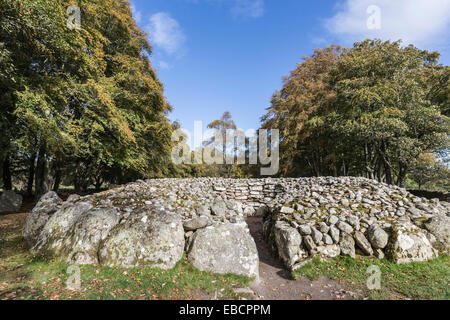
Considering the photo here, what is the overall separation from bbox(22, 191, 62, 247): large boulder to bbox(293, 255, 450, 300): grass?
25.2 feet

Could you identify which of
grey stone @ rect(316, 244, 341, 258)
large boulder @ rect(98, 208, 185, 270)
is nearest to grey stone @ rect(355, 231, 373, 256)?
grey stone @ rect(316, 244, 341, 258)

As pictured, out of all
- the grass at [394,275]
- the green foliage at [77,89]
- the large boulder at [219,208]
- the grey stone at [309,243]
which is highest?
the green foliage at [77,89]

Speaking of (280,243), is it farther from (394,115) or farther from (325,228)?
(394,115)

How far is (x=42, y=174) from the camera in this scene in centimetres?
1244

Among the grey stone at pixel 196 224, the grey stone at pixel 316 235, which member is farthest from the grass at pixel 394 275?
the grey stone at pixel 196 224

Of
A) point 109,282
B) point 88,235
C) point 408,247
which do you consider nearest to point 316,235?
point 408,247

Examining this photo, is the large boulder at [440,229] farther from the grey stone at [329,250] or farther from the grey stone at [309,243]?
the grey stone at [309,243]

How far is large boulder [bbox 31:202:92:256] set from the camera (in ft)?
16.8

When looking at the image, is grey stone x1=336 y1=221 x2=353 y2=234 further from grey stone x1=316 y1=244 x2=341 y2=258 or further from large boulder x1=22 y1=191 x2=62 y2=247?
large boulder x1=22 y1=191 x2=62 y2=247

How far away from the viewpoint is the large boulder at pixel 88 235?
15.9 feet

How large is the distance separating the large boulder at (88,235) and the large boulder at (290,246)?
5.05 meters

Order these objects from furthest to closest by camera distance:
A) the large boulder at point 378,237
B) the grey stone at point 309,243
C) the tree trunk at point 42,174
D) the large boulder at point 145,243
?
the tree trunk at point 42,174, the grey stone at point 309,243, the large boulder at point 378,237, the large boulder at point 145,243

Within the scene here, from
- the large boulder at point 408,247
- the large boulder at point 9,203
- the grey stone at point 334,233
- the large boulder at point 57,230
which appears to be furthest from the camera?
the large boulder at point 9,203
